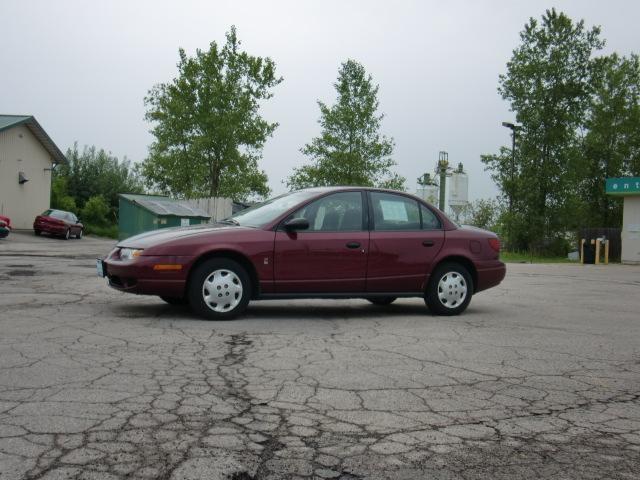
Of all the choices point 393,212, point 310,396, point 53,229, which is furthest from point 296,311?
point 53,229

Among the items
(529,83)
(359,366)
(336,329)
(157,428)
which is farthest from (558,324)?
(529,83)

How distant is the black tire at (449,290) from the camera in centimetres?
876

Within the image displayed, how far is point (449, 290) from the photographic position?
347 inches

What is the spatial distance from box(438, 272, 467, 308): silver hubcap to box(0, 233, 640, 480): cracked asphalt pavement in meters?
0.34

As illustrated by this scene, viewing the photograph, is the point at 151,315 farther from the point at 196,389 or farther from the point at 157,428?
the point at 157,428

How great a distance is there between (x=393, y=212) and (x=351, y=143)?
1537 inches

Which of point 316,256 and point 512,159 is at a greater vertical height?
point 512,159

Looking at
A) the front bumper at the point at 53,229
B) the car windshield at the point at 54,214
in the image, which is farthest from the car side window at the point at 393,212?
the car windshield at the point at 54,214

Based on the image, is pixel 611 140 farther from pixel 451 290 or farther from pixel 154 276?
pixel 154 276

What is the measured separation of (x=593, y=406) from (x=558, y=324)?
393 centimetres

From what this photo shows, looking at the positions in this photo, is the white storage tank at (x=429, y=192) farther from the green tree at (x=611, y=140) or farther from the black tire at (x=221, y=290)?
the black tire at (x=221, y=290)

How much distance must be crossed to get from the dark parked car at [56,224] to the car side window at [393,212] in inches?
1242

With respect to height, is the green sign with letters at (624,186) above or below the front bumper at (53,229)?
above

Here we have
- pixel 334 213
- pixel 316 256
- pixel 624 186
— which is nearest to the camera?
pixel 316 256
